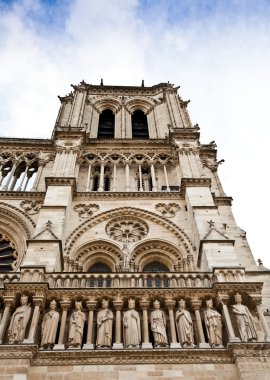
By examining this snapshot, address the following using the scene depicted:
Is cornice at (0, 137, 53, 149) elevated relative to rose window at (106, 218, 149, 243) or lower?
elevated

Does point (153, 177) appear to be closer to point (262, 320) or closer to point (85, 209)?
point (85, 209)

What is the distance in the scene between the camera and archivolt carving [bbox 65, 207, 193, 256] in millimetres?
15781

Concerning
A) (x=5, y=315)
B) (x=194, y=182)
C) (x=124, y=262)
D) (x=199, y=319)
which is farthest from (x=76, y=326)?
(x=194, y=182)

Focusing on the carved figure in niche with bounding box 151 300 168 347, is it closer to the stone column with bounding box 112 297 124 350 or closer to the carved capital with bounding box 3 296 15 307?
the stone column with bounding box 112 297 124 350

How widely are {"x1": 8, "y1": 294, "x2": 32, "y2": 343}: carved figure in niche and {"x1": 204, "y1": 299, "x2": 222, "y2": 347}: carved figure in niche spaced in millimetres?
4490

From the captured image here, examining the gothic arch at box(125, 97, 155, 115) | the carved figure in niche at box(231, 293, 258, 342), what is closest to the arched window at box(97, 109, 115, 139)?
the gothic arch at box(125, 97, 155, 115)

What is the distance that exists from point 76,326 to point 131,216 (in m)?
7.16

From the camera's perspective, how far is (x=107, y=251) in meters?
16.0

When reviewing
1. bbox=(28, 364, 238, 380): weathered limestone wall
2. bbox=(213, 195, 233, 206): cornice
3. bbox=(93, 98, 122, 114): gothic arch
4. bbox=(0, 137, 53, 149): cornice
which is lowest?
bbox=(28, 364, 238, 380): weathered limestone wall

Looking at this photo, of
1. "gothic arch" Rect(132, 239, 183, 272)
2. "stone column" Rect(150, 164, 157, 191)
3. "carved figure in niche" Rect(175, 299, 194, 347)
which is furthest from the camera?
"stone column" Rect(150, 164, 157, 191)

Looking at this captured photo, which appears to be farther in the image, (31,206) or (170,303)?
(31,206)

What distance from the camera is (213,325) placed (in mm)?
10992

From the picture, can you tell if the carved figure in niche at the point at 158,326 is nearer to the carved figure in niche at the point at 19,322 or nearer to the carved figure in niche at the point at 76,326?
the carved figure in niche at the point at 76,326

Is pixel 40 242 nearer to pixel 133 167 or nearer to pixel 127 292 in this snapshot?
pixel 127 292
